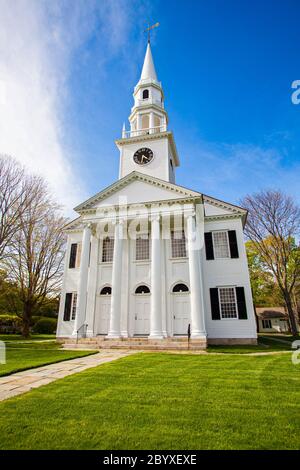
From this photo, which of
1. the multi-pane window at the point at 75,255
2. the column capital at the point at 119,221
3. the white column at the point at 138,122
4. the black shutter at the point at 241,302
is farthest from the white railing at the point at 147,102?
the black shutter at the point at 241,302

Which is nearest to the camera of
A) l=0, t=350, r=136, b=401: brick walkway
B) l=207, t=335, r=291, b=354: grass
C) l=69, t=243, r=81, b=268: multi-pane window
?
l=0, t=350, r=136, b=401: brick walkway

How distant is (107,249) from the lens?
19.2m

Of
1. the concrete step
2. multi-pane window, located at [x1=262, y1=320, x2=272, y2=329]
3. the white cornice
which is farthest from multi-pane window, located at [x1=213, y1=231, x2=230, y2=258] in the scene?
multi-pane window, located at [x1=262, y1=320, x2=272, y2=329]

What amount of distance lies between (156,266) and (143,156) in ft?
35.6

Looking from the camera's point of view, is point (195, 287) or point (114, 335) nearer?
point (195, 287)

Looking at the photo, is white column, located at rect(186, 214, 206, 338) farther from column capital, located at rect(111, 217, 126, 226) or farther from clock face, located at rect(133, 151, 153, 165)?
clock face, located at rect(133, 151, 153, 165)

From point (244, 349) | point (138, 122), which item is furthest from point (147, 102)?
point (244, 349)

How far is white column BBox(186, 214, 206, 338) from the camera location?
46.5ft

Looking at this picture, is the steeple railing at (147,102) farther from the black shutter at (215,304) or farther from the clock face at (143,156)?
the black shutter at (215,304)

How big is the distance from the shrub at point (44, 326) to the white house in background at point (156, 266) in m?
15.2

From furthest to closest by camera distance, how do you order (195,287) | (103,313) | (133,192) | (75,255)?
(75,255)
(133,192)
(103,313)
(195,287)

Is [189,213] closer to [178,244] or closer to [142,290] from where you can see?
[178,244]

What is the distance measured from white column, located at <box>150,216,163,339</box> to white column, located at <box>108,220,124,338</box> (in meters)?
2.11
